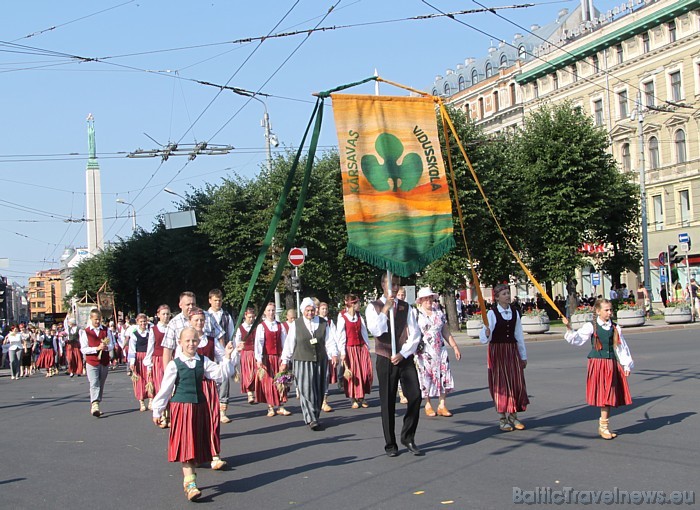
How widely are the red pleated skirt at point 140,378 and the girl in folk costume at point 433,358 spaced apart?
16.2 feet

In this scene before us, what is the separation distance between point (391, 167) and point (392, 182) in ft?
0.59

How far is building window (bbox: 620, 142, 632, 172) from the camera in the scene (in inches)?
2178

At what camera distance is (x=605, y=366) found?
946 cm

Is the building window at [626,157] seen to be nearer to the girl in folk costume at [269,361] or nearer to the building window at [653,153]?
the building window at [653,153]

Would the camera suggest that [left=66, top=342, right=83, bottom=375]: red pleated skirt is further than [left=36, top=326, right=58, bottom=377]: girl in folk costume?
No

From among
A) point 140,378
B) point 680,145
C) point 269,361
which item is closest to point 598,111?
point 680,145

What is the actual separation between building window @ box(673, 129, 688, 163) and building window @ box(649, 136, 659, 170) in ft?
5.32

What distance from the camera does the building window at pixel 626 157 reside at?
55.3m

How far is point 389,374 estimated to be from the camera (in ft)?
29.8

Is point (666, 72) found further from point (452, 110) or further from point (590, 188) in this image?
point (452, 110)

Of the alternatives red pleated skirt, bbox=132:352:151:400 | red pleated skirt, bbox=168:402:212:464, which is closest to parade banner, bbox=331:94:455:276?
red pleated skirt, bbox=168:402:212:464

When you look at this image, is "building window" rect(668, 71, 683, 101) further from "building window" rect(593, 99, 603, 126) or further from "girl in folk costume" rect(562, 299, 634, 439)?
"girl in folk costume" rect(562, 299, 634, 439)

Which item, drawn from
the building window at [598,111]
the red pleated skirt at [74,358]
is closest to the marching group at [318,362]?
the red pleated skirt at [74,358]

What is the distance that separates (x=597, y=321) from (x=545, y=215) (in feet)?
100
